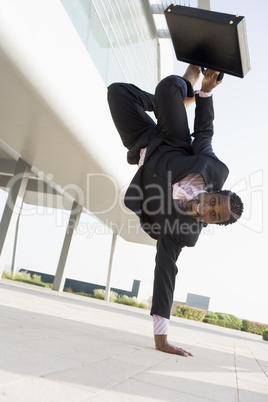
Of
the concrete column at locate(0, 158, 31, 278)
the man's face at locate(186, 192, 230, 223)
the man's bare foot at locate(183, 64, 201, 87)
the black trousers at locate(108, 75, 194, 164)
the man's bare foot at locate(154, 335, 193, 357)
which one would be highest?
the concrete column at locate(0, 158, 31, 278)

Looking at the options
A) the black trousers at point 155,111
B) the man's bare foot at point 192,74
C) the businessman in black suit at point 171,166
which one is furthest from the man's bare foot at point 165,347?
the man's bare foot at point 192,74

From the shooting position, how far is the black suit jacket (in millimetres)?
2523

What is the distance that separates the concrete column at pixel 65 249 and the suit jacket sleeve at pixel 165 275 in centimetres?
1368

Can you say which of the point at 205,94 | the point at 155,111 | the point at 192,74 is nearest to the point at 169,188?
the point at 155,111

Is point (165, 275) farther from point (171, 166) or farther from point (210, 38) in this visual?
point (210, 38)

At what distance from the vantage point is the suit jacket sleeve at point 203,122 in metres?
2.67

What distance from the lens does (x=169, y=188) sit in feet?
8.45

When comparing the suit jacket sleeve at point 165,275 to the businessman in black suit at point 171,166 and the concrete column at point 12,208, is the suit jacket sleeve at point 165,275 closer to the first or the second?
the businessman in black suit at point 171,166

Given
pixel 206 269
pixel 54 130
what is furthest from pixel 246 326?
pixel 54 130

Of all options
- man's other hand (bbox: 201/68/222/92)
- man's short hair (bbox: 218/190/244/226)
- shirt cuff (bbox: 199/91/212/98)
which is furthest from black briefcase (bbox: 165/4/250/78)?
man's short hair (bbox: 218/190/244/226)

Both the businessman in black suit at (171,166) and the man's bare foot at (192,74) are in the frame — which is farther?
the man's bare foot at (192,74)

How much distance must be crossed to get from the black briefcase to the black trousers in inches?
8.4

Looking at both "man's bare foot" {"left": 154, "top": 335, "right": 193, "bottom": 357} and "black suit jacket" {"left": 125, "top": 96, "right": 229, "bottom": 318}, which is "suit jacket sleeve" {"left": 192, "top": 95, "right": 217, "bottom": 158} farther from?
"man's bare foot" {"left": 154, "top": 335, "right": 193, "bottom": 357}

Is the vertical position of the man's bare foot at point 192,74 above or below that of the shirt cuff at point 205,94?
above
